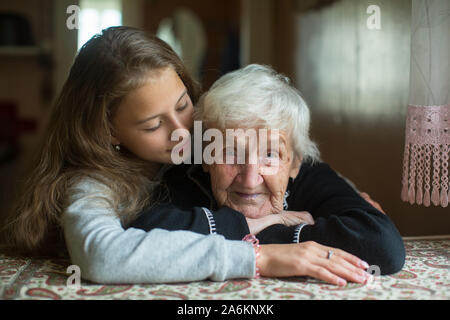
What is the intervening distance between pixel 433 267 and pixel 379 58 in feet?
3.59

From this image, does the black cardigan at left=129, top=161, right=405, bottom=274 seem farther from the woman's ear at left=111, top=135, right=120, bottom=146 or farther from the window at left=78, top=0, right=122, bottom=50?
the window at left=78, top=0, right=122, bottom=50

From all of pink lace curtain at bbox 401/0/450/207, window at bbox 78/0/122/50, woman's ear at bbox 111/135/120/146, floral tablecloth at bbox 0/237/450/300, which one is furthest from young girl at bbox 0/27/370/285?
window at bbox 78/0/122/50

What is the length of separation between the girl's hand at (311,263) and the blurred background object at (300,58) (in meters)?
0.71

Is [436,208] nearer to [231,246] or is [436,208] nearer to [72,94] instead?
[231,246]

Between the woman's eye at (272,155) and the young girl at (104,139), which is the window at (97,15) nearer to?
the young girl at (104,139)

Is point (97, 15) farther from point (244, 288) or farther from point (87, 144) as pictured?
point (244, 288)

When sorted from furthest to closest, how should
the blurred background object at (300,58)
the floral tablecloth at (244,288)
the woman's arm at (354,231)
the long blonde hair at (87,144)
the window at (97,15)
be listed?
1. the window at (97,15)
2. the blurred background object at (300,58)
3. the long blonde hair at (87,144)
4. the woman's arm at (354,231)
5. the floral tablecloth at (244,288)

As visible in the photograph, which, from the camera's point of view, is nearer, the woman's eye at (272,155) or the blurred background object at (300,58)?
the woman's eye at (272,155)

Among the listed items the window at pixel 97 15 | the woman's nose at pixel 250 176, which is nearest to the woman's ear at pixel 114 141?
→ the woman's nose at pixel 250 176

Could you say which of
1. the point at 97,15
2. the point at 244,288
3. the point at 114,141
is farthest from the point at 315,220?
the point at 97,15

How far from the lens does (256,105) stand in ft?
4.27

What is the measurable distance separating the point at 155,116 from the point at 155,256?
18.7 inches

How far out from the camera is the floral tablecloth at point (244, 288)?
105cm
